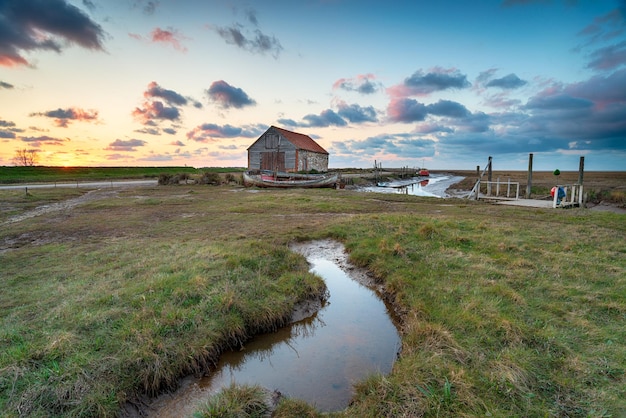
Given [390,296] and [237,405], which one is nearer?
[237,405]

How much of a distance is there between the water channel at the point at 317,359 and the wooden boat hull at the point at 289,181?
102ft

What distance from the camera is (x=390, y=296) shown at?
7.72 metres

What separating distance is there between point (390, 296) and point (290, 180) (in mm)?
33161

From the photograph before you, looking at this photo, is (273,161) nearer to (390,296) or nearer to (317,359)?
(390,296)

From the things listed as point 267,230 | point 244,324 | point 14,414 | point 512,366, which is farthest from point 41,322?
point 267,230

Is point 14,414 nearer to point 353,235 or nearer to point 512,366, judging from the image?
point 512,366

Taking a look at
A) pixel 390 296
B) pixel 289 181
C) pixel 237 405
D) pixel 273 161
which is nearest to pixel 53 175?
pixel 273 161

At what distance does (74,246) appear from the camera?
1053cm

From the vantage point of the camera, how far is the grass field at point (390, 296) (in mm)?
3865

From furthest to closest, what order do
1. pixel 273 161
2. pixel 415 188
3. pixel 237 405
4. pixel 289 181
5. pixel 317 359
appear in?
pixel 415 188, pixel 273 161, pixel 289 181, pixel 317 359, pixel 237 405

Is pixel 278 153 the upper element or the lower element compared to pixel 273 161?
upper

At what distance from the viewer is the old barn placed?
4466 cm

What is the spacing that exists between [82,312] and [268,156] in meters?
41.6

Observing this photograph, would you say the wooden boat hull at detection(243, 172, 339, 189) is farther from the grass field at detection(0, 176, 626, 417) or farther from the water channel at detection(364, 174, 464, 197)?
the grass field at detection(0, 176, 626, 417)
